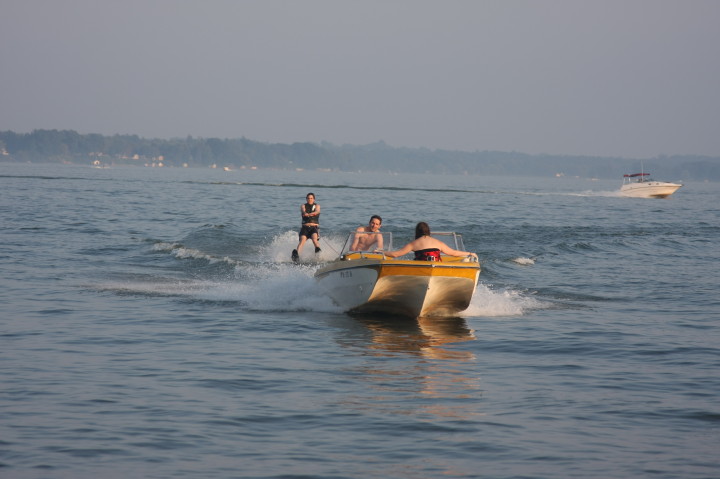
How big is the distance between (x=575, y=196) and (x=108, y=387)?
8133cm

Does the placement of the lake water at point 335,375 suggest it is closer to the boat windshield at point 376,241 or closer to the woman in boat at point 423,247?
the woman in boat at point 423,247

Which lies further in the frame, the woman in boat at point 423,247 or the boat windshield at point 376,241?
the boat windshield at point 376,241

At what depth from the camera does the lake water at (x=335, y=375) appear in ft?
27.5

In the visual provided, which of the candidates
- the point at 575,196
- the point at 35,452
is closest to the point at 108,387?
the point at 35,452

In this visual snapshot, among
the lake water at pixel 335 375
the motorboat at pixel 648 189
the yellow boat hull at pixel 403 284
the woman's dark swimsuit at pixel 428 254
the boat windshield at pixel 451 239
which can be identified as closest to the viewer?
the lake water at pixel 335 375

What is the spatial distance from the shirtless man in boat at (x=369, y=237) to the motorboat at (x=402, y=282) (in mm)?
37

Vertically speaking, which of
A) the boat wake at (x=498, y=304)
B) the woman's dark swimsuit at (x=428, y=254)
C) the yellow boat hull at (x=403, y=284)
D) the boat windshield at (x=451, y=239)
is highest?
the boat windshield at (x=451, y=239)

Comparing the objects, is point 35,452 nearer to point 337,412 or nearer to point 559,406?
point 337,412

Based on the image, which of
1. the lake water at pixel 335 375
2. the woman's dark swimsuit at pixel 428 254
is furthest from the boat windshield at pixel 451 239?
the lake water at pixel 335 375

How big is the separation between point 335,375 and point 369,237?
5912 mm

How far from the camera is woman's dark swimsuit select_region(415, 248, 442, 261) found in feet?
51.7

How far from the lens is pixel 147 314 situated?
16328 millimetres

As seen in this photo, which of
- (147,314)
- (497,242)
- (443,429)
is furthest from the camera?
(497,242)

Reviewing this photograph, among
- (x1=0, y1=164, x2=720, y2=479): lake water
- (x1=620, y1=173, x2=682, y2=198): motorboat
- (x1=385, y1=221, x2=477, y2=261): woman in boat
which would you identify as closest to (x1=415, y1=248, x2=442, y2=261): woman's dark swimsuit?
(x1=385, y1=221, x2=477, y2=261): woman in boat
